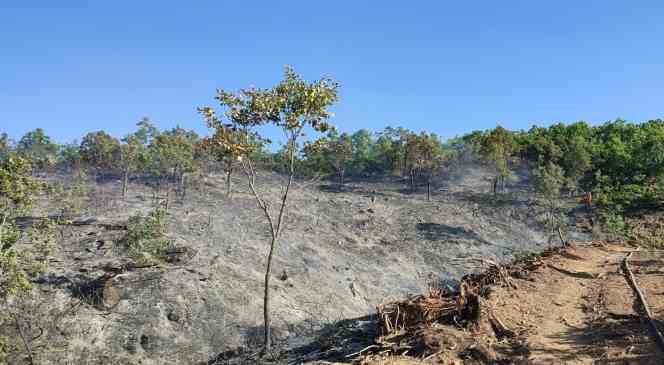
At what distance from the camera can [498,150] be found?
56875mm

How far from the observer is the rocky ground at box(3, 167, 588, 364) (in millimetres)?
22125

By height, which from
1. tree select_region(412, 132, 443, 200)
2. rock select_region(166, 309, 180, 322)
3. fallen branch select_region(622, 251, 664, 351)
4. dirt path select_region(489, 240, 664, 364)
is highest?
tree select_region(412, 132, 443, 200)

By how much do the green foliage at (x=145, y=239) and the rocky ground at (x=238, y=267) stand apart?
939 millimetres

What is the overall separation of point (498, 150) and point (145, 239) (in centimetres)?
4265

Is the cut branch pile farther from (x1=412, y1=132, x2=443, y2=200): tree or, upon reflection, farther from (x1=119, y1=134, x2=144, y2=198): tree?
(x1=412, y1=132, x2=443, y2=200): tree

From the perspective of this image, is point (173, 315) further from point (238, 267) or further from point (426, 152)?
point (426, 152)

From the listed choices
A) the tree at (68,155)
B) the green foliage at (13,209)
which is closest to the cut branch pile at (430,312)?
the green foliage at (13,209)

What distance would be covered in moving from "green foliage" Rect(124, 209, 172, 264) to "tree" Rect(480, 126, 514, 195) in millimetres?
41467

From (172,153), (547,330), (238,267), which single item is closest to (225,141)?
(547,330)

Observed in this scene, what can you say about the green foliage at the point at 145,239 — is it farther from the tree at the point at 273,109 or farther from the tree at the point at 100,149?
the tree at the point at 100,149

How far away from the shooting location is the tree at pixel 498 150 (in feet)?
188

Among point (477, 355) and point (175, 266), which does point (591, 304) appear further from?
point (175, 266)

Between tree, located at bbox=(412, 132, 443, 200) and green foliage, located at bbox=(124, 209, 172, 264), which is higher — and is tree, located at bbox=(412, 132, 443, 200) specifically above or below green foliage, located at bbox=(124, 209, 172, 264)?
above

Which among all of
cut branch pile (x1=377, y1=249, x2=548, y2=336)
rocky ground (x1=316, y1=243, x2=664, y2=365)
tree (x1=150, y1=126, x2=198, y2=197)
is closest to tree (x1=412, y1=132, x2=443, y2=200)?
tree (x1=150, y1=126, x2=198, y2=197)
